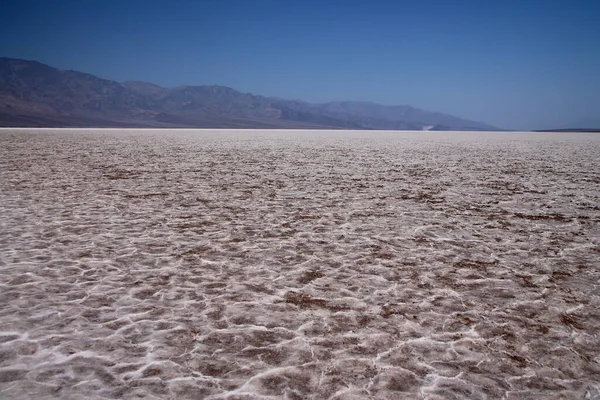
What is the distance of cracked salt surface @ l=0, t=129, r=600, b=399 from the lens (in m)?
2.72

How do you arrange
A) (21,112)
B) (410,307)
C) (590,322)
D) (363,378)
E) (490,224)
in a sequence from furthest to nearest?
(21,112) → (490,224) → (410,307) → (590,322) → (363,378)

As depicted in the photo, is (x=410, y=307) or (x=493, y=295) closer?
(x=410, y=307)

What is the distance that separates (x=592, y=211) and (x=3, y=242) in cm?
923

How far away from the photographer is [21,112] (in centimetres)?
18512

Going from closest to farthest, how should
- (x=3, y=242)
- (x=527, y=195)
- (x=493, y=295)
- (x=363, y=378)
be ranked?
(x=363, y=378) → (x=493, y=295) → (x=3, y=242) → (x=527, y=195)

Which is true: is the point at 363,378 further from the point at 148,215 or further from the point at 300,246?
the point at 148,215

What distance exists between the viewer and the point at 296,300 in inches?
154

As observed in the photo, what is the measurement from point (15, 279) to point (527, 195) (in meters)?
9.56

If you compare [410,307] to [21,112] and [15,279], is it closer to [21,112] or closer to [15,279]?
[15,279]

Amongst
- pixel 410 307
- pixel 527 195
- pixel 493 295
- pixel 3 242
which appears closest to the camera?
pixel 410 307

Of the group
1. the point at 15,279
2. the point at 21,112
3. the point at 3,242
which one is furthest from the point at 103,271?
the point at 21,112

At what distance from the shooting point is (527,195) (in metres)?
9.76

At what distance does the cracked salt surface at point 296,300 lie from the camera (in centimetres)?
272

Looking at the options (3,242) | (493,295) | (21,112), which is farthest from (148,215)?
(21,112)
